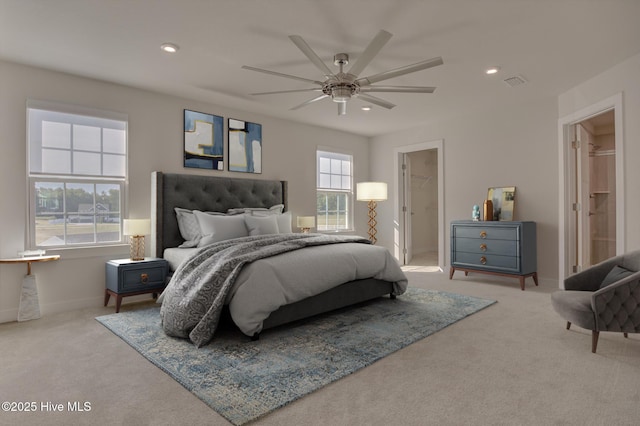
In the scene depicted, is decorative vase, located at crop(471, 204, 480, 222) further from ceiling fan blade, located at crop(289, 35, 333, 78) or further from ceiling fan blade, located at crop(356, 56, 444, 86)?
ceiling fan blade, located at crop(289, 35, 333, 78)

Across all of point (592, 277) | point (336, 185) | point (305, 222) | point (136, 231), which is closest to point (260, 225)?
point (305, 222)

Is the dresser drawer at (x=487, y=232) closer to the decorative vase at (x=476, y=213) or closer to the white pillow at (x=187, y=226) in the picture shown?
the decorative vase at (x=476, y=213)

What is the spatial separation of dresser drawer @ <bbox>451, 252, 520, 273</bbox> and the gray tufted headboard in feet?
9.11

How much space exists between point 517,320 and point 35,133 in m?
4.93

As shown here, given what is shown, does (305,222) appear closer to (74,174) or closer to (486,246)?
(486,246)

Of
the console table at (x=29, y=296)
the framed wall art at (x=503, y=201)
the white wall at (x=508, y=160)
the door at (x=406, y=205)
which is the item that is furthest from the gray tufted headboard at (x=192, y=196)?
the framed wall art at (x=503, y=201)

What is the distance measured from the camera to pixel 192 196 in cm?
455

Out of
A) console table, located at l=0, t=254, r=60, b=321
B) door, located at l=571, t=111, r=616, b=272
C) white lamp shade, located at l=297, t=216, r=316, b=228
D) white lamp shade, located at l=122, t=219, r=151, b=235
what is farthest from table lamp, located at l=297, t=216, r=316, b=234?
door, located at l=571, t=111, r=616, b=272

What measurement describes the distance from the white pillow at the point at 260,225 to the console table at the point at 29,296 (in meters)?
1.90

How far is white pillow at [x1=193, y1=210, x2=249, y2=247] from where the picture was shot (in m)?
4.07

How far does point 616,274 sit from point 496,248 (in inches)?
78.8

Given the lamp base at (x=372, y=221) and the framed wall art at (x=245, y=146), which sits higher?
the framed wall art at (x=245, y=146)

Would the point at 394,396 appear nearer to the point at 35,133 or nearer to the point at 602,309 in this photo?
the point at 602,309

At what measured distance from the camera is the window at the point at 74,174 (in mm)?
3617
